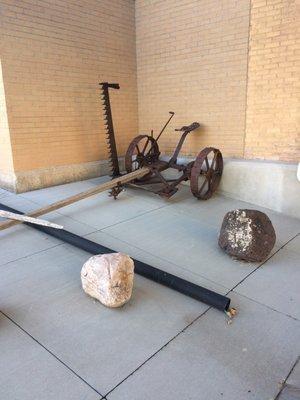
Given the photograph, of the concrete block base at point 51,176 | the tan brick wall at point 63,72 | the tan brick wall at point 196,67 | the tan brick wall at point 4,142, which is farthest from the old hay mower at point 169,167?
the tan brick wall at point 4,142

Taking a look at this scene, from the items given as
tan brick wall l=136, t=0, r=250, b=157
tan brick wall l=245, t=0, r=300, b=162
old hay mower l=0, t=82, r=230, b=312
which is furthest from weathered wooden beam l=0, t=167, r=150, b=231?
tan brick wall l=245, t=0, r=300, b=162

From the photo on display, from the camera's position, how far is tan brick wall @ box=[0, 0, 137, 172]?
491cm

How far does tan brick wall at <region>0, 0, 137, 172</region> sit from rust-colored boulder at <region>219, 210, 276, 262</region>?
11.7 feet

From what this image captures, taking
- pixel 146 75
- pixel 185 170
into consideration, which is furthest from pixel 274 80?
pixel 146 75

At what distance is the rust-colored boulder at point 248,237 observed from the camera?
10.3 feet

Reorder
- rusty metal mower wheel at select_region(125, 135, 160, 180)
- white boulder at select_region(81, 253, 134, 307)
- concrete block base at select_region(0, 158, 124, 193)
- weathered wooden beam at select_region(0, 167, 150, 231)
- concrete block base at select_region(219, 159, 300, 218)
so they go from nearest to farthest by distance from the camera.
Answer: white boulder at select_region(81, 253, 134, 307) → weathered wooden beam at select_region(0, 167, 150, 231) → concrete block base at select_region(219, 159, 300, 218) → concrete block base at select_region(0, 158, 124, 193) → rusty metal mower wheel at select_region(125, 135, 160, 180)

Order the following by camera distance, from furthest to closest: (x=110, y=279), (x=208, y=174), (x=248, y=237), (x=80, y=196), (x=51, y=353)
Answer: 1. (x=208, y=174)
2. (x=80, y=196)
3. (x=248, y=237)
4. (x=110, y=279)
5. (x=51, y=353)

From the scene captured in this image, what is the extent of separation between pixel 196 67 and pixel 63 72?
92.1 inches

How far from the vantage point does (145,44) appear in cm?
650

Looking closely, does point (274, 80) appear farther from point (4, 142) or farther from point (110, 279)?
point (4, 142)

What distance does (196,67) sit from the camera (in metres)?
5.79

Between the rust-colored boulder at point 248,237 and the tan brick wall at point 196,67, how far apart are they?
2.50 m

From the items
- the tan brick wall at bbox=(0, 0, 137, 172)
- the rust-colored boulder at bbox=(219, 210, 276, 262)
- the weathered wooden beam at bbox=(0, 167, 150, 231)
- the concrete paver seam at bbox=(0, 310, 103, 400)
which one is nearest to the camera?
the concrete paver seam at bbox=(0, 310, 103, 400)

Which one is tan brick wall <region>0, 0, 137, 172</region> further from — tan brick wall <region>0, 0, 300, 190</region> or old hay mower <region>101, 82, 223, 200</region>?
old hay mower <region>101, 82, 223, 200</region>
